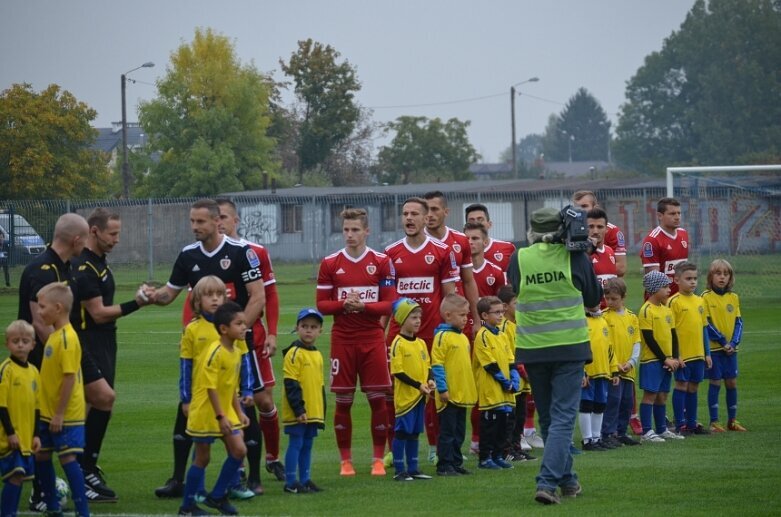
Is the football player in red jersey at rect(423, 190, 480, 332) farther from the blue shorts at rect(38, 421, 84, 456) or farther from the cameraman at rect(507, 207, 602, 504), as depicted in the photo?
the blue shorts at rect(38, 421, 84, 456)

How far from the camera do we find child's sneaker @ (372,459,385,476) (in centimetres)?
1066

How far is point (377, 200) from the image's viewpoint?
1870 inches

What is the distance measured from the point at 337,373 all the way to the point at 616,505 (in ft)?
9.48

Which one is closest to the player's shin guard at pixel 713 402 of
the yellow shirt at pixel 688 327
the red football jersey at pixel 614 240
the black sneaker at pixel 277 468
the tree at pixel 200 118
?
the yellow shirt at pixel 688 327

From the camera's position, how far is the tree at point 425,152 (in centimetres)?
8894

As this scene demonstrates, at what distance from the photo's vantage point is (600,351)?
40.3ft

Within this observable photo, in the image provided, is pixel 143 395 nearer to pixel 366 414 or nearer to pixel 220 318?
pixel 366 414

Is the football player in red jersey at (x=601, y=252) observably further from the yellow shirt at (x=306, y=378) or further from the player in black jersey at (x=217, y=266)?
the player in black jersey at (x=217, y=266)

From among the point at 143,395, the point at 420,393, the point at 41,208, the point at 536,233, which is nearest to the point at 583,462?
the point at 420,393

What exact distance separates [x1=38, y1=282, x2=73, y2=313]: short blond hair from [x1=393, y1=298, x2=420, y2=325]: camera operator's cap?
3.12m

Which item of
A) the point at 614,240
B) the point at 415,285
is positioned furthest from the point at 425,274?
the point at 614,240

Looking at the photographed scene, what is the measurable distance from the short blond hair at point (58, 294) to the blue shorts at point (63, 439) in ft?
2.71

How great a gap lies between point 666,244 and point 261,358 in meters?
5.83

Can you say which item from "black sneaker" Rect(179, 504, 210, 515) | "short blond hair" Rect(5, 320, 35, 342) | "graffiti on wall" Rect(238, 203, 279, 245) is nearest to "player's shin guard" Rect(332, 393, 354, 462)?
"black sneaker" Rect(179, 504, 210, 515)
